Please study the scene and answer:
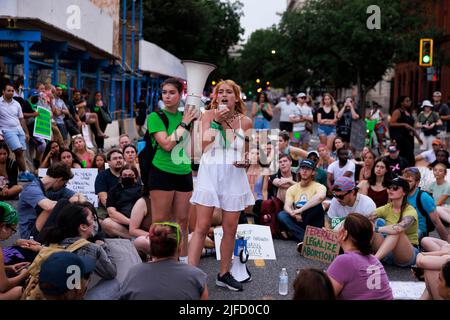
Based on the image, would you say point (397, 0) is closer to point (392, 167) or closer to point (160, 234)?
point (392, 167)

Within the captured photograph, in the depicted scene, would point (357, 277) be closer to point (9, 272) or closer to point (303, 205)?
point (9, 272)

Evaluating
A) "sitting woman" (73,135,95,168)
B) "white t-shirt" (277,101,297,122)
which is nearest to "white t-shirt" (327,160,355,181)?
"sitting woman" (73,135,95,168)

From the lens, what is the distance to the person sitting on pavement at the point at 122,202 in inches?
284

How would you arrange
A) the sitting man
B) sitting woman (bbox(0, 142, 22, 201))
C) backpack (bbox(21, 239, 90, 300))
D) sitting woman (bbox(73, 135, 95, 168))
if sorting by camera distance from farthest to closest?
sitting woman (bbox(73, 135, 95, 168)), sitting woman (bbox(0, 142, 22, 201)), the sitting man, backpack (bbox(21, 239, 90, 300))

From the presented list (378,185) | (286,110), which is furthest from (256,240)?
(286,110)

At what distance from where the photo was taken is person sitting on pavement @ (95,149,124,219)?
8117 millimetres

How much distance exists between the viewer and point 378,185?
8.80m

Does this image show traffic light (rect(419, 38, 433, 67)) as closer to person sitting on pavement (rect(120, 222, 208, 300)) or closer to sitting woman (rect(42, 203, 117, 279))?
sitting woman (rect(42, 203, 117, 279))

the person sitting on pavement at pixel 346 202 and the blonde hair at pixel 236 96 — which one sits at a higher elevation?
the blonde hair at pixel 236 96

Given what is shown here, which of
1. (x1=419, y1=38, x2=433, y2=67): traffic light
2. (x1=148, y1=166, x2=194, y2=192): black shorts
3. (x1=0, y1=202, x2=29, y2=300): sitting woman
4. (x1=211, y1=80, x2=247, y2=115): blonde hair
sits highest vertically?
(x1=419, y1=38, x2=433, y2=67): traffic light

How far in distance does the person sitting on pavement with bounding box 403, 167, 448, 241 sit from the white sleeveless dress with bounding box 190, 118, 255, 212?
2.69 meters

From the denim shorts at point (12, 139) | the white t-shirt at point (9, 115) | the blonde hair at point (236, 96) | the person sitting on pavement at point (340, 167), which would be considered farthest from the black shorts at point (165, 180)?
the white t-shirt at point (9, 115)

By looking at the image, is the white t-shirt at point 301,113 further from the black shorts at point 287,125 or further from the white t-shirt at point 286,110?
the black shorts at point 287,125

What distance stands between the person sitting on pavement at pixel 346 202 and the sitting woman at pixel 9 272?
3.54 metres
